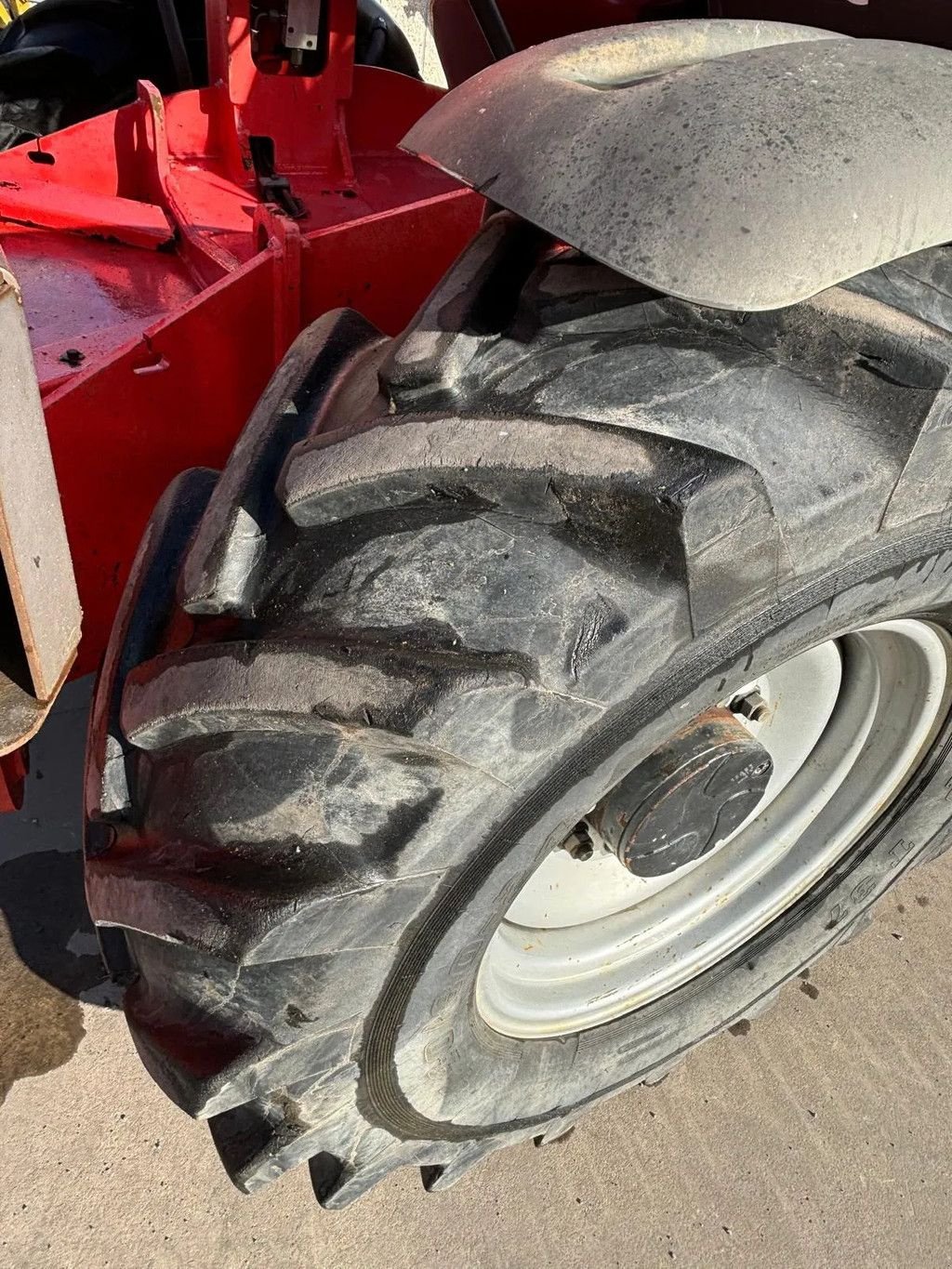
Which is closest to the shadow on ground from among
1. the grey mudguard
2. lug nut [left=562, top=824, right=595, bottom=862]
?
lug nut [left=562, top=824, right=595, bottom=862]

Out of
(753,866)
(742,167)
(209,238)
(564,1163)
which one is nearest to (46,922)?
(564,1163)

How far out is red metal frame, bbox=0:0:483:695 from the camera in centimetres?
130

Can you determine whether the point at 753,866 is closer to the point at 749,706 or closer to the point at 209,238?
the point at 749,706

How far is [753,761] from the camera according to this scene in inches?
44.3

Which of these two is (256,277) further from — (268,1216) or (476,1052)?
(268,1216)

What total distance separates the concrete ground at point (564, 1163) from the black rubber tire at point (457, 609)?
45cm

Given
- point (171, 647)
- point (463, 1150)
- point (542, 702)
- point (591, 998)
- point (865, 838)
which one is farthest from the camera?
point (865, 838)

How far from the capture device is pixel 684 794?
3.64ft

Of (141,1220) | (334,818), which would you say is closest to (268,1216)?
(141,1220)

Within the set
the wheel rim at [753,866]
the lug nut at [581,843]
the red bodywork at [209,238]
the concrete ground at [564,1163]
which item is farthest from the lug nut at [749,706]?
the red bodywork at [209,238]

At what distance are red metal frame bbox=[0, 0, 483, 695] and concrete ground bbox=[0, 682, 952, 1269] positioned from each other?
22.0 inches

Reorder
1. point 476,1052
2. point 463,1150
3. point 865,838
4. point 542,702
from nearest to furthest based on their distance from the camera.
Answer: point 542,702 < point 476,1052 < point 463,1150 < point 865,838

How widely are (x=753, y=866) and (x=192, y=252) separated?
4.56 ft

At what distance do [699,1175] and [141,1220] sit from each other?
2.43 ft
